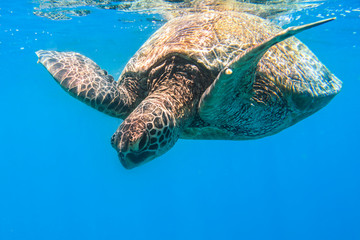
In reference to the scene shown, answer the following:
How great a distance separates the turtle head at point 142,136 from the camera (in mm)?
2434

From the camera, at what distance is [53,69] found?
11.8ft

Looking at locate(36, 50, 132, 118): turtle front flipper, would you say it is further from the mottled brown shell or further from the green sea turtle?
the mottled brown shell

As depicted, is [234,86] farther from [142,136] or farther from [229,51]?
[142,136]

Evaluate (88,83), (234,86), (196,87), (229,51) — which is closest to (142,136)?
(234,86)

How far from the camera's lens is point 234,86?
8.59 ft

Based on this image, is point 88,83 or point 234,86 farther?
point 88,83

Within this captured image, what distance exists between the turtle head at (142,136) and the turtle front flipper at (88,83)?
3.16 feet

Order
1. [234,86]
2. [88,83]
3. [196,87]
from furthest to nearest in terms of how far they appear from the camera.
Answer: [88,83] < [196,87] < [234,86]

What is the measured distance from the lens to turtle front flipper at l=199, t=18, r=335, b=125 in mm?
1960

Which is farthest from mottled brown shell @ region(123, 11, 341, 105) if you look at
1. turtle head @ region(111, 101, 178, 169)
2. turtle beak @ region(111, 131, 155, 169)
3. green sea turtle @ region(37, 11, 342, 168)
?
turtle beak @ region(111, 131, 155, 169)

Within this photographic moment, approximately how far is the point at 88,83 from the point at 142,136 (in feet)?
5.06

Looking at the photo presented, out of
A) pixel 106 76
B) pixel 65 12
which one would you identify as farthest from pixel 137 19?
pixel 106 76

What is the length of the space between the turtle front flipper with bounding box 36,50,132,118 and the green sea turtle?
13 millimetres

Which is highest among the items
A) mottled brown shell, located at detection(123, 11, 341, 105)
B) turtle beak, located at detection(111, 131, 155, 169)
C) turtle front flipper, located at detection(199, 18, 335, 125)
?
mottled brown shell, located at detection(123, 11, 341, 105)
